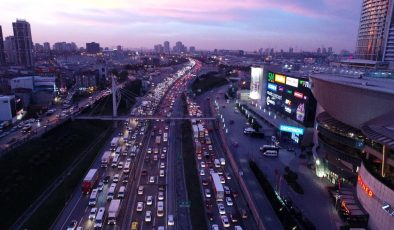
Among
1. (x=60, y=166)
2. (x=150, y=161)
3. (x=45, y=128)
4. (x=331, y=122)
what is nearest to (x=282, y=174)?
(x=331, y=122)

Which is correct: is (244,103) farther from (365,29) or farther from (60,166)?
(365,29)

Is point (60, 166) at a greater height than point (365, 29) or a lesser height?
lesser

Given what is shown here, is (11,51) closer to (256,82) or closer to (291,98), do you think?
(256,82)

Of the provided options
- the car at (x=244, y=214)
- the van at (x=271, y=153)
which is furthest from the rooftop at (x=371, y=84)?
the car at (x=244, y=214)

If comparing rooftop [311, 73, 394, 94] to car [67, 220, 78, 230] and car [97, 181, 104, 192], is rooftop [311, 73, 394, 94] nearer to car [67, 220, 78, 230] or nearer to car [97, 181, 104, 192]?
car [97, 181, 104, 192]

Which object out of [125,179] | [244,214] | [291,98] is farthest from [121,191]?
[291,98]
